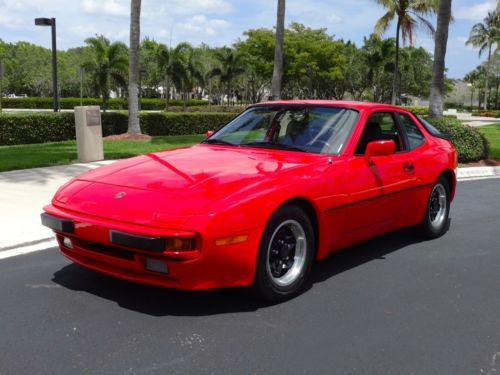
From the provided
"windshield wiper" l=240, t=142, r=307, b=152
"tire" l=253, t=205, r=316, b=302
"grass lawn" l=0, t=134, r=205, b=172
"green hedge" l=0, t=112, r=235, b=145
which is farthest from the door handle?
"green hedge" l=0, t=112, r=235, b=145

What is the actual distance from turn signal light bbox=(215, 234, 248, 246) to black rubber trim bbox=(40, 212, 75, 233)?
1.09m

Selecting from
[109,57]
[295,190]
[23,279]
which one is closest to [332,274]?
[295,190]

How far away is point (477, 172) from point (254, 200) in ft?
33.3

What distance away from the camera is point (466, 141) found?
14023 mm

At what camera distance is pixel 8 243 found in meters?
5.82

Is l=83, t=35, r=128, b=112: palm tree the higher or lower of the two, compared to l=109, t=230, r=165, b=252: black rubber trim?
higher

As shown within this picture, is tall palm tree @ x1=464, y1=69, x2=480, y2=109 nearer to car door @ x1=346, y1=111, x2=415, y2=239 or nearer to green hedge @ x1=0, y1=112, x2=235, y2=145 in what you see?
green hedge @ x1=0, y1=112, x2=235, y2=145

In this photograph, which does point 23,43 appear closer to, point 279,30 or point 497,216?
point 279,30

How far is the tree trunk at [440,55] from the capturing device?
48.4ft

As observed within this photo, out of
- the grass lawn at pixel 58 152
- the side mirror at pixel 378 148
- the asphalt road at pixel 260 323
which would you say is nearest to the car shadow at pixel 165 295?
the asphalt road at pixel 260 323

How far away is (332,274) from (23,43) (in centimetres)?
8126

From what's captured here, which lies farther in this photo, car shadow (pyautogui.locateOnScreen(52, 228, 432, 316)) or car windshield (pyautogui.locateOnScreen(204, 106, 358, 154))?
car windshield (pyautogui.locateOnScreen(204, 106, 358, 154))

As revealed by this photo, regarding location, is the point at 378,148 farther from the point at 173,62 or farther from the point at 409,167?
the point at 173,62

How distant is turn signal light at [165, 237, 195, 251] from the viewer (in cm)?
360
